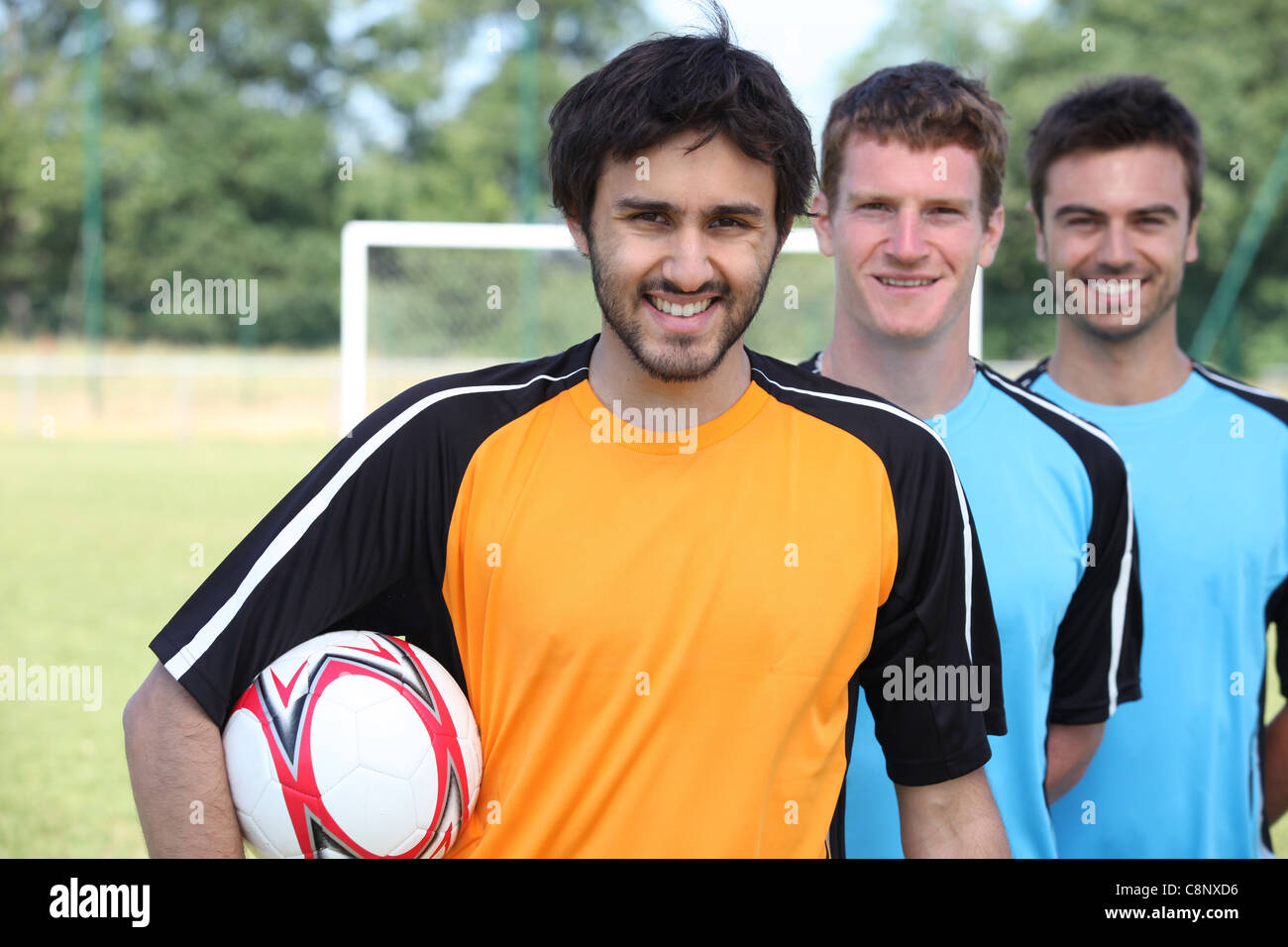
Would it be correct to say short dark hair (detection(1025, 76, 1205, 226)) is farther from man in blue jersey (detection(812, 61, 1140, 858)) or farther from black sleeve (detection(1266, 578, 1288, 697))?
black sleeve (detection(1266, 578, 1288, 697))

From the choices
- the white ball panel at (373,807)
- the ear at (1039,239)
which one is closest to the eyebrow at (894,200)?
the ear at (1039,239)

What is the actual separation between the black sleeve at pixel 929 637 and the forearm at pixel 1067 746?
571 mm

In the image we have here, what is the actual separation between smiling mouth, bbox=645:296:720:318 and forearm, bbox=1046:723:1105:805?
1140mm

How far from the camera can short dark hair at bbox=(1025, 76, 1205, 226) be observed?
2609 millimetres

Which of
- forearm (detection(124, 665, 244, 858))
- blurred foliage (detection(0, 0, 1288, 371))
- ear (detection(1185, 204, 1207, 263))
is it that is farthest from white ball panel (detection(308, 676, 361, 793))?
blurred foliage (detection(0, 0, 1288, 371))

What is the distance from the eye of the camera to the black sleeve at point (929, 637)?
1.72 metres

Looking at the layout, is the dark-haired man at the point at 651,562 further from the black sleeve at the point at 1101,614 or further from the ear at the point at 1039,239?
the ear at the point at 1039,239

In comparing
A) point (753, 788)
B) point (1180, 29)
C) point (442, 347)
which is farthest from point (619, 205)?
point (1180, 29)

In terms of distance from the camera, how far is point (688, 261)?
65.6 inches

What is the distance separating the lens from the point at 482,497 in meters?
1.71

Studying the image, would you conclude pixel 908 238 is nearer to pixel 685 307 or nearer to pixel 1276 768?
pixel 685 307
